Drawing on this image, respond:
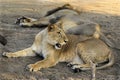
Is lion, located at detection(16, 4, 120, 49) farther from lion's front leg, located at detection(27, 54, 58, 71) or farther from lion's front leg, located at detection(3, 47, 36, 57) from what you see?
lion's front leg, located at detection(27, 54, 58, 71)

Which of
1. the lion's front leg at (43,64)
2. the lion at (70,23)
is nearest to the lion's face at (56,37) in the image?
the lion's front leg at (43,64)

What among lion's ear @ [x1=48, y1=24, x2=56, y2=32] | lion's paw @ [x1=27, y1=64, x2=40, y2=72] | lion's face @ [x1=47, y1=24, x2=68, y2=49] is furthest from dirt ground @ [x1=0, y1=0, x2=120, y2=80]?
lion's ear @ [x1=48, y1=24, x2=56, y2=32]

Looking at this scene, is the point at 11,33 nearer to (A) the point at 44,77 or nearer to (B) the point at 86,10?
(A) the point at 44,77

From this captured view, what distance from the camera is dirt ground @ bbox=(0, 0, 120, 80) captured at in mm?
5797

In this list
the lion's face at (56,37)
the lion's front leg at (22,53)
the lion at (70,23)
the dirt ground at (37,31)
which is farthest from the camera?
the lion at (70,23)

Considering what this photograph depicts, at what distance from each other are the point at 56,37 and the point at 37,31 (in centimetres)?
192

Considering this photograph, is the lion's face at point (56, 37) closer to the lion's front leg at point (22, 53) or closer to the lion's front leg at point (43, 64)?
the lion's front leg at point (43, 64)

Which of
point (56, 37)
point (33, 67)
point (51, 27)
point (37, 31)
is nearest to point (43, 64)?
point (33, 67)

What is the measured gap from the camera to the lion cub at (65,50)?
618 cm

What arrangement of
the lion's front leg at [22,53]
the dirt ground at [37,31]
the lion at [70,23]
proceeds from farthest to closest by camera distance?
1. the lion at [70,23]
2. the lion's front leg at [22,53]
3. the dirt ground at [37,31]

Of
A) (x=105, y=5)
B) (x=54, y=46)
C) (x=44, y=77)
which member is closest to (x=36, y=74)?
(x=44, y=77)

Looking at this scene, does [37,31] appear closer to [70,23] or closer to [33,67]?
[70,23]

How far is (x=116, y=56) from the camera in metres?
6.98

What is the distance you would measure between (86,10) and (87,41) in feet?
15.3
